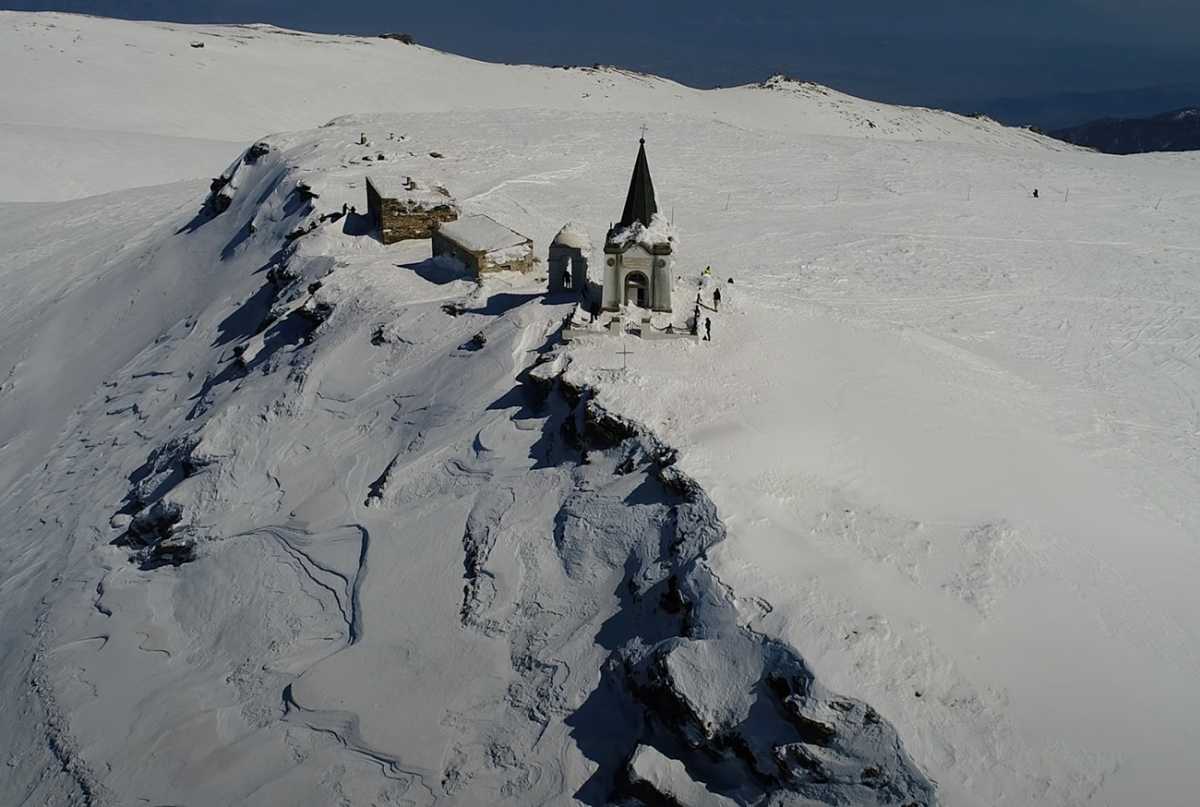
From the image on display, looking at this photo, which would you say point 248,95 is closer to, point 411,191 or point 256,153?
Result: point 256,153

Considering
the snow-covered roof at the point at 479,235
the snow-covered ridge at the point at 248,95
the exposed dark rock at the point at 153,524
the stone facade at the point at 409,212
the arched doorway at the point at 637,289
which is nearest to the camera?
the exposed dark rock at the point at 153,524

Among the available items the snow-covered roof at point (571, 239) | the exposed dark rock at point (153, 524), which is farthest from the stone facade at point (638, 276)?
the exposed dark rock at point (153, 524)

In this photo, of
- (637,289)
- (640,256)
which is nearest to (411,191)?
(637,289)

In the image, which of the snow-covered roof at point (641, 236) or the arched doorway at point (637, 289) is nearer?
the snow-covered roof at point (641, 236)

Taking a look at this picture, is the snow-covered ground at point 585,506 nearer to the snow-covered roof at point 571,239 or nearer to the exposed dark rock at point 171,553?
the exposed dark rock at point 171,553

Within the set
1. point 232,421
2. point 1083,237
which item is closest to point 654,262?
point 232,421

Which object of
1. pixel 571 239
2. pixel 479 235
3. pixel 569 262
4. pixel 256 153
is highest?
pixel 256 153

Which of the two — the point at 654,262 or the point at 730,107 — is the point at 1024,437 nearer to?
the point at 654,262

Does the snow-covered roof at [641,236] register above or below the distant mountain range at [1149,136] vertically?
above
